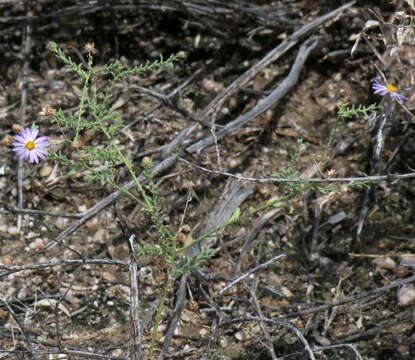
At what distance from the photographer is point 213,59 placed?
2.64m

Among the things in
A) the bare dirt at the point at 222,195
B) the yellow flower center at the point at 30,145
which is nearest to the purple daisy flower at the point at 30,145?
the yellow flower center at the point at 30,145

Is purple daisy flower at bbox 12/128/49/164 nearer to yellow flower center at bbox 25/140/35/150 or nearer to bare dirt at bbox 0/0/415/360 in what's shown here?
yellow flower center at bbox 25/140/35/150

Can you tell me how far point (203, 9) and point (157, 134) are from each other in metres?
0.65

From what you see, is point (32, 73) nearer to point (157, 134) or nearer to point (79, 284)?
point (157, 134)

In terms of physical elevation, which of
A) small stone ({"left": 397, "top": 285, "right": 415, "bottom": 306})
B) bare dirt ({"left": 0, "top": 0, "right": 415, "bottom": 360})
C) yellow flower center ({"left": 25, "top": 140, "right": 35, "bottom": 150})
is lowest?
small stone ({"left": 397, "top": 285, "right": 415, "bottom": 306})

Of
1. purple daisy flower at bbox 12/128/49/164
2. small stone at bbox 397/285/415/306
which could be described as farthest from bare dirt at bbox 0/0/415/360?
purple daisy flower at bbox 12/128/49/164

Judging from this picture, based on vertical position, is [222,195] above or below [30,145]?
below

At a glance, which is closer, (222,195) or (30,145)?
(30,145)

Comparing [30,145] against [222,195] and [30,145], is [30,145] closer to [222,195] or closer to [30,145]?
[30,145]

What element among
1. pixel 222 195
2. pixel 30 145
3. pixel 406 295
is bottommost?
pixel 406 295

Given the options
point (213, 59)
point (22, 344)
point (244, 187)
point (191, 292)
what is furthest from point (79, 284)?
point (213, 59)

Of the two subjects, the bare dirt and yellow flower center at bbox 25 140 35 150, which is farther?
the bare dirt

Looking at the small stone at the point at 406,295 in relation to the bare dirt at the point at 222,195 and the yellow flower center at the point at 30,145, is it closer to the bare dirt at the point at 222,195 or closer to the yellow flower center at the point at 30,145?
the bare dirt at the point at 222,195

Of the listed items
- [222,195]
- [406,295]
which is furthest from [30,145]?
[406,295]
